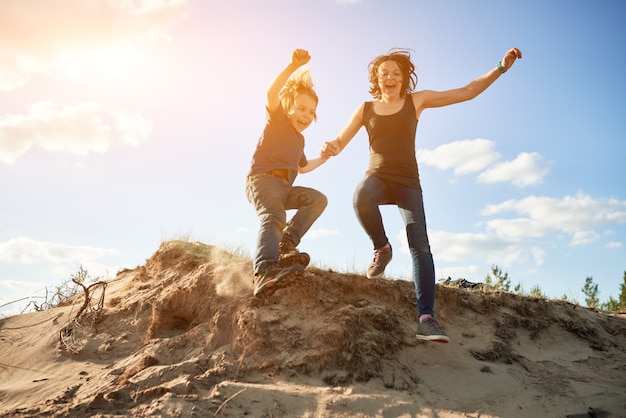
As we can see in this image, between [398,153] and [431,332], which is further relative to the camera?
[398,153]

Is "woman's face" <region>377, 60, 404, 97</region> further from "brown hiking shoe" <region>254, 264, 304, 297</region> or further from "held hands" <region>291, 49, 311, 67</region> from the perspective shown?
"brown hiking shoe" <region>254, 264, 304, 297</region>

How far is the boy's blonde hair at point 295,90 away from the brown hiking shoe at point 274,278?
1807 millimetres

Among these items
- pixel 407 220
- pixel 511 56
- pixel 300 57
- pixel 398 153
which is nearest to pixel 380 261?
pixel 407 220

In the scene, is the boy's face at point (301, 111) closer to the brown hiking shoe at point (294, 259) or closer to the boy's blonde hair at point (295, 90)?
the boy's blonde hair at point (295, 90)

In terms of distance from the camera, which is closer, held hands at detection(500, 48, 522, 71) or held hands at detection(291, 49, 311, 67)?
held hands at detection(291, 49, 311, 67)

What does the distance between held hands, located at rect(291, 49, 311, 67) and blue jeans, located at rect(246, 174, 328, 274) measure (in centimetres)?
110

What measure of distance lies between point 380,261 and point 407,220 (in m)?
0.48

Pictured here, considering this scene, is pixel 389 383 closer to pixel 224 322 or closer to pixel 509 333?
pixel 224 322

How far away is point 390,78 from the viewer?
4.64m

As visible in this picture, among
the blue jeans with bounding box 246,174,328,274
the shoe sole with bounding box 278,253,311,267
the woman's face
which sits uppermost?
the woman's face

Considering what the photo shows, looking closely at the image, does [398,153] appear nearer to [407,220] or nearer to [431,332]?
[407,220]

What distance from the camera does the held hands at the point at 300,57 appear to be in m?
4.14

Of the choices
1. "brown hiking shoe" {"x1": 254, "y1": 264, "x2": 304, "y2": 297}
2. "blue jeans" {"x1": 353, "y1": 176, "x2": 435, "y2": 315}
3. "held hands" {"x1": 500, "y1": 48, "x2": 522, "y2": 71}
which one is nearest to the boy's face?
"blue jeans" {"x1": 353, "y1": 176, "x2": 435, "y2": 315}

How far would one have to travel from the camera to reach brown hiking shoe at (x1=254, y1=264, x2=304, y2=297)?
3.78m
